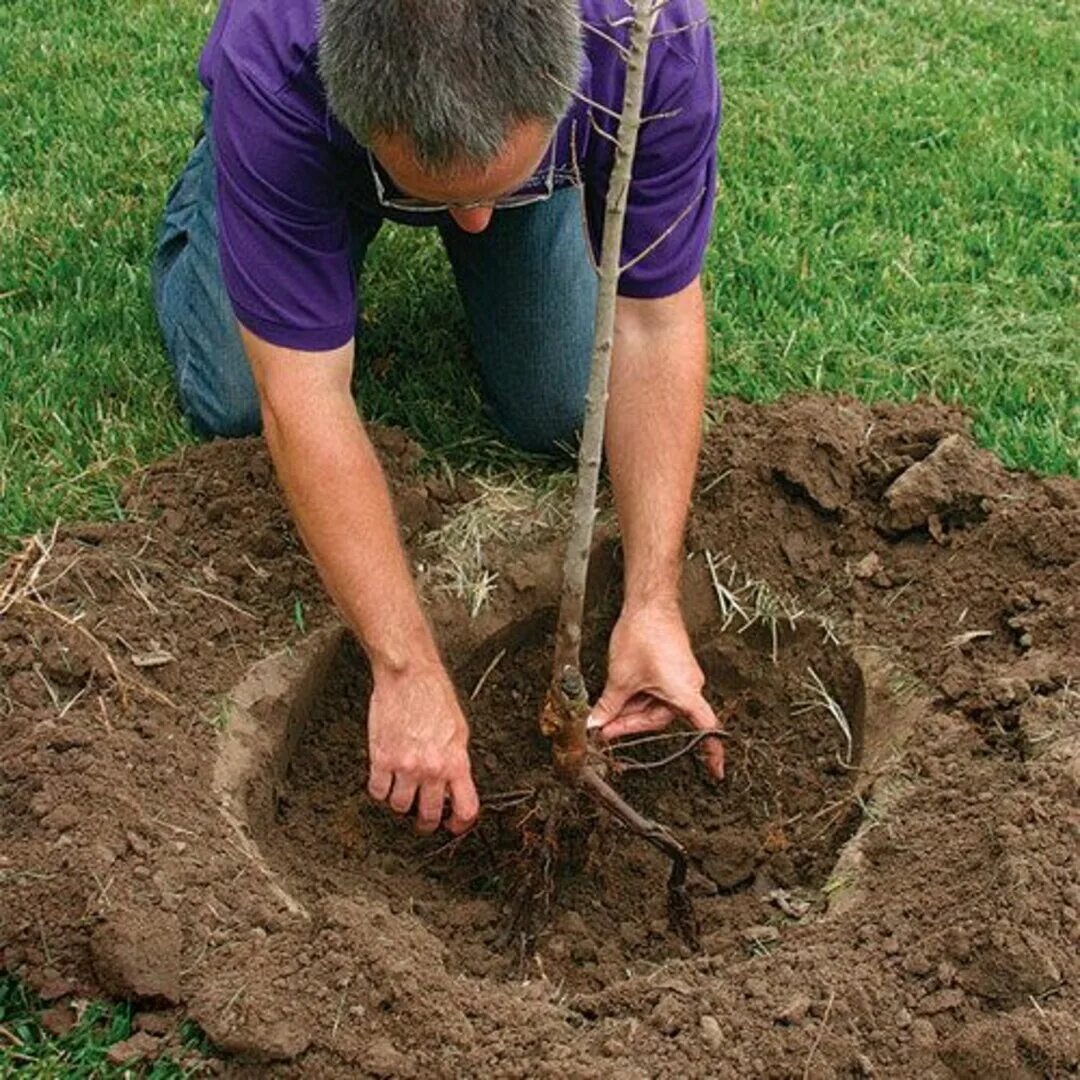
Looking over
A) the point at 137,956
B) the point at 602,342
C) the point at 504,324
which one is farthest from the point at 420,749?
the point at 504,324

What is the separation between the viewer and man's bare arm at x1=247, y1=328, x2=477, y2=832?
8.69 feet

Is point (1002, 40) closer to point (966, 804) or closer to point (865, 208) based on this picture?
point (865, 208)

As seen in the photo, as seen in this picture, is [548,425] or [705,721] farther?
[548,425]

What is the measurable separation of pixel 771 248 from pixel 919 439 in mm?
1011

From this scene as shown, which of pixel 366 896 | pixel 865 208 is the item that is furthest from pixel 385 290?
pixel 366 896

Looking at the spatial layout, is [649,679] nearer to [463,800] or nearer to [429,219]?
[463,800]

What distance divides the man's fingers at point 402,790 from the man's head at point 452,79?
0.93 meters

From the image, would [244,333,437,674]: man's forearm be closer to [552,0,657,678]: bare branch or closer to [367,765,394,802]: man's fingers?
[367,765,394,802]: man's fingers

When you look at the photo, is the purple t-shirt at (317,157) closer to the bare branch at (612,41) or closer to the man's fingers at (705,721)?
the bare branch at (612,41)

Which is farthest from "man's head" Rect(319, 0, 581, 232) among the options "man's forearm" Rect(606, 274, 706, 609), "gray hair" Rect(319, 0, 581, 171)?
Answer: "man's forearm" Rect(606, 274, 706, 609)

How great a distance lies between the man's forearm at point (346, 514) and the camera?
8.87ft

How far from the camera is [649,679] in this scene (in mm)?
2828

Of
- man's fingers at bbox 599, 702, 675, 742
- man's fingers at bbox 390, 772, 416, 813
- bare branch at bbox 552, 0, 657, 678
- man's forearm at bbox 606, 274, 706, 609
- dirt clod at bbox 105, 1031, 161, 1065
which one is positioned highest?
bare branch at bbox 552, 0, 657, 678

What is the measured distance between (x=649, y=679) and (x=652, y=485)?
0.36m
